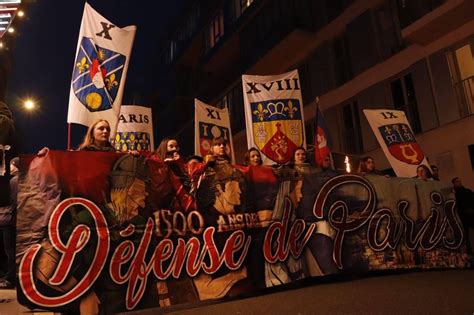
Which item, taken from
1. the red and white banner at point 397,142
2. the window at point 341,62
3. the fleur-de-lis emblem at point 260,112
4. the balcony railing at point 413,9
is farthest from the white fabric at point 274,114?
the window at point 341,62

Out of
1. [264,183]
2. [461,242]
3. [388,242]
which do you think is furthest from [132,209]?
[461,242]

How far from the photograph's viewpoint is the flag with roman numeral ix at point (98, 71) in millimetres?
6367

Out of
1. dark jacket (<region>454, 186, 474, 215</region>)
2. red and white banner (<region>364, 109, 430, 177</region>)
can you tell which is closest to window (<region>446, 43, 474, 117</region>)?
red and white banner (<region>364, 109, 430, 177</region>)

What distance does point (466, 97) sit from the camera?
12.7m

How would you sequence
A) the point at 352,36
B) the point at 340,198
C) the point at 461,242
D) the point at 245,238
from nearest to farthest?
the point at 245,238 < the point at 340,198 < the point at 461,242 < the point at 352,36

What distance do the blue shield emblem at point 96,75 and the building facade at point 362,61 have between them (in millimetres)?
10220

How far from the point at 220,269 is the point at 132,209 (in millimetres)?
1181

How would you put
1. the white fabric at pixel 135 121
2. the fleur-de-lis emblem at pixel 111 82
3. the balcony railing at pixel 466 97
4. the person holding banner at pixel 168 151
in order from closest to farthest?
the person holding banner at pixel 168 151, the fleur-de-lis emblem at pixel 111 82, the white fabric at pixel 135 121, the balcony railing at pixel 466 97

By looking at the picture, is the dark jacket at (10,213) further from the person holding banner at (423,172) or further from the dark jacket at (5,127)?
the person holding banner at (423,172)

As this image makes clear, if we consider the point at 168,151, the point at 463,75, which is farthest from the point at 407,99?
the point at 168,151

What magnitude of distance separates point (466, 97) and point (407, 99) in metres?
2.14

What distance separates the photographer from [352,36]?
16.5 metres

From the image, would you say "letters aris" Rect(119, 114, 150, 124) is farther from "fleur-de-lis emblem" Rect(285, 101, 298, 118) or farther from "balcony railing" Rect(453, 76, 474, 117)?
"balcony railing" Rect(453, 76, 474, 117)

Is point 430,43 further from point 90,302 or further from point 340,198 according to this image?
point 90,302
